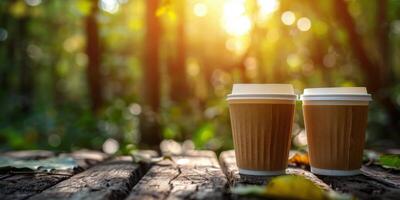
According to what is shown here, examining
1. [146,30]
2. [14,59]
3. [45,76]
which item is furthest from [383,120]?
[45,76]

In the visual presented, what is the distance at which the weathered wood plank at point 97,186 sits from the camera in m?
1.27

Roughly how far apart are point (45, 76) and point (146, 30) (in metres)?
16.1

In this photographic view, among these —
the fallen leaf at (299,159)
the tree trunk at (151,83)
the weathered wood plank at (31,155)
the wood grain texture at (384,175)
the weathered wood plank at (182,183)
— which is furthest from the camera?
the tree trunk at (151,83)

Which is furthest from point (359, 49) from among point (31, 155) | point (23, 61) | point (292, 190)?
point (23, 61)

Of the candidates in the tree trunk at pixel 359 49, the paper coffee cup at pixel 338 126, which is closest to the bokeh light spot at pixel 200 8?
the tree trunk at pixel 359 49

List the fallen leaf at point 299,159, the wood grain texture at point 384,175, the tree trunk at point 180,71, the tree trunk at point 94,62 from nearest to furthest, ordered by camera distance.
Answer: the wood grain texture at point 384,175
the fallen leaf at point 299,159
the tree trunk at point 94,62
the tree trunk at point 180,71

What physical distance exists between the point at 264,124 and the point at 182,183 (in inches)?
15.1

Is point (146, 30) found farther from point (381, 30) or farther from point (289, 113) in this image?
point (289, 113)

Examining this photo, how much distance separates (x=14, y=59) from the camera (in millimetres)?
11750

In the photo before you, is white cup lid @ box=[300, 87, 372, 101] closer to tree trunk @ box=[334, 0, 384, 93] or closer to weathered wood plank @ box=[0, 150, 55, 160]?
weathered wood plank @ box=[0, 150, 55, 160]

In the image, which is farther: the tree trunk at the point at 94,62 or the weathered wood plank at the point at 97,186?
the tree trunk at the point at 94,62

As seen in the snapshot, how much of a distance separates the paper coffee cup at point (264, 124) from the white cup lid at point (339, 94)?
0.37 ft

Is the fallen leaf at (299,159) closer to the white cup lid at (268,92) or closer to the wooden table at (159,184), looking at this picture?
the wooden table at (159,184)

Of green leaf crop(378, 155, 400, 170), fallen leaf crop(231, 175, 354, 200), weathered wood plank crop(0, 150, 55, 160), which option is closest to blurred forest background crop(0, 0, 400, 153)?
weathered wood plank crop(0, 150, 55, 160)
